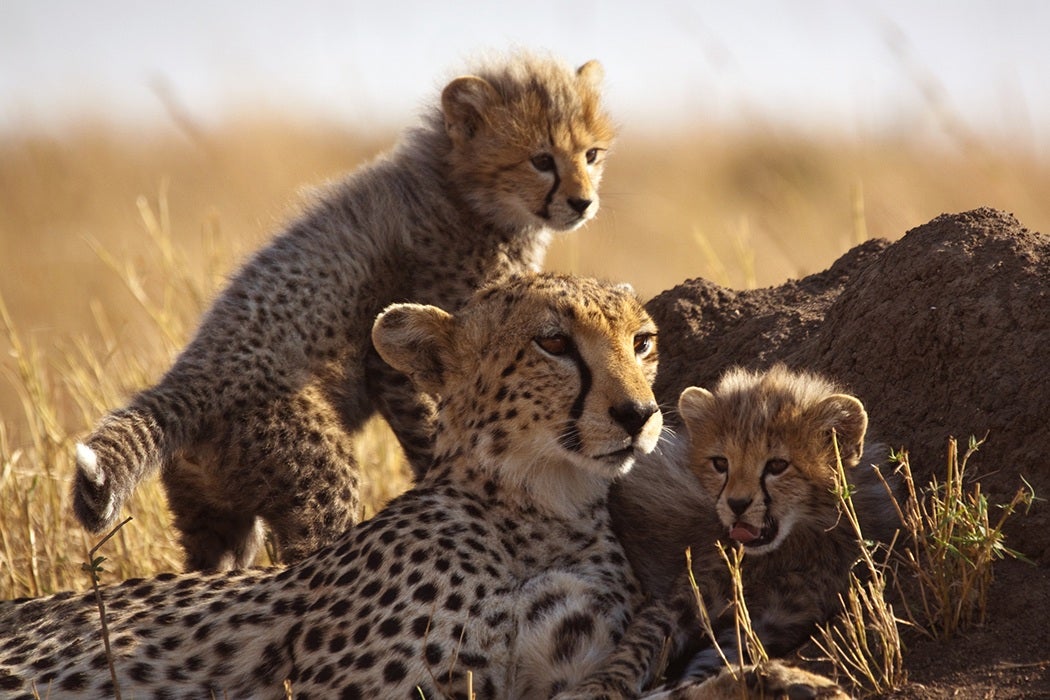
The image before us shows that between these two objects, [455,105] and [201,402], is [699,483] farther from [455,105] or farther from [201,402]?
[455,105]

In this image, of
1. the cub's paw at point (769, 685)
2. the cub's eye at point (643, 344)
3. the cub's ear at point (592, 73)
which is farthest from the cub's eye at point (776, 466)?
the cub's ear at point (592, 73)

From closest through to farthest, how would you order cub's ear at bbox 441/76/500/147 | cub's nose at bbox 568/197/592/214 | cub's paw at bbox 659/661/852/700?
cub's paw at bbox 659/661/852/700, cub's nose at bbox 568/197/592/214, cub's ear at bbox 441/76/500/147

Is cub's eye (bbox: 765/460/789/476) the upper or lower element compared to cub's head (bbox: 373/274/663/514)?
lower

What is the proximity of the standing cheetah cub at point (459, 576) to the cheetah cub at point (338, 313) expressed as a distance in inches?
16.8

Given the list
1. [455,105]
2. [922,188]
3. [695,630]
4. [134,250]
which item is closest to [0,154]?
[134,250]

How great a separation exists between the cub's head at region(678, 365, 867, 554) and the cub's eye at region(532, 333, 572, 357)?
341 millimetres

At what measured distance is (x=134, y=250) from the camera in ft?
28.9

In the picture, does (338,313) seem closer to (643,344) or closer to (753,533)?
(643,344)

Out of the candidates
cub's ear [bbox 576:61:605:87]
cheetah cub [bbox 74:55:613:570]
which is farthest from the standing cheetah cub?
cub's ear [bbox 576:61:605:87]

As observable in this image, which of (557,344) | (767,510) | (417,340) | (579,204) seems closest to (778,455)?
(767,510)

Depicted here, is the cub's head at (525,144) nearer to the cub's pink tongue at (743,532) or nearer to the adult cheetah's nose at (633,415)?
the adult cheetah's nose at (633,415)

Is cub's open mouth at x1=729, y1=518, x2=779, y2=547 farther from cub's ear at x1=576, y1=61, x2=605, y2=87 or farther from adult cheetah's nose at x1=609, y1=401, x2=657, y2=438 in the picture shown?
cub's ear at x1=576, y1=61, x2=605, y2=87

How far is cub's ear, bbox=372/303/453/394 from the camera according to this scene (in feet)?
9.58

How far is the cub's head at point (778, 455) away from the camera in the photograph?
2.63 metres
